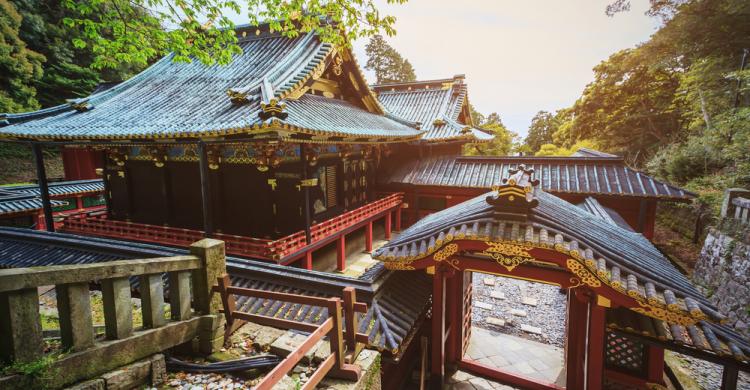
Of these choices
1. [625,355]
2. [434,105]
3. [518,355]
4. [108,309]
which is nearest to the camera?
[108,309]

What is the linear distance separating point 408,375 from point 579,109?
29.6 meters

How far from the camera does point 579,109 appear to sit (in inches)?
1100

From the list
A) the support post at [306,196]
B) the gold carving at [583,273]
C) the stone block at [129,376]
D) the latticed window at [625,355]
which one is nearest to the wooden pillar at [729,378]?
the latticed window at [625,355]

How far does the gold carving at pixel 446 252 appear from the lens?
5.46 m

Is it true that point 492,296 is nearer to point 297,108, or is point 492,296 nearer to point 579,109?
point 297,108

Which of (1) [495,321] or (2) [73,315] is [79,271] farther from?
(1) [495,321]

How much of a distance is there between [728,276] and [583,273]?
12.6 metres

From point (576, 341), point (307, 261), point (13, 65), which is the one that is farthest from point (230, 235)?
point (13, 65)

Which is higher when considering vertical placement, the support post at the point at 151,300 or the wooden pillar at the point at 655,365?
the support post at the point at 151,300

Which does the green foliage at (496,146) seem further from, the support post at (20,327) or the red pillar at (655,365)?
the support post at (20,327)

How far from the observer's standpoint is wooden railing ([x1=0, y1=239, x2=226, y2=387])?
2.58 metres

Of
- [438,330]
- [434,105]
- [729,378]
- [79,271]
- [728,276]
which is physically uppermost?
[434,105]

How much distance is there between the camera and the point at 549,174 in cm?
1512

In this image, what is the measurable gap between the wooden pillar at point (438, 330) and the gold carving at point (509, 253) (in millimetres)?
1263
